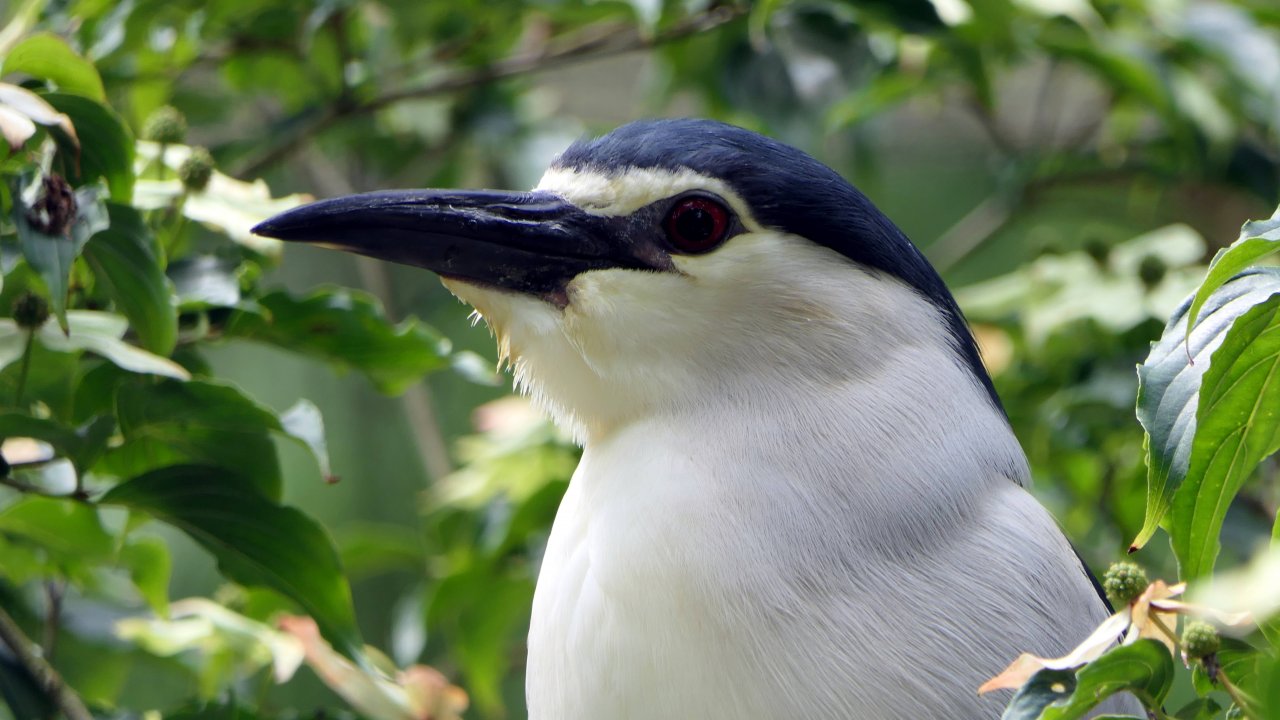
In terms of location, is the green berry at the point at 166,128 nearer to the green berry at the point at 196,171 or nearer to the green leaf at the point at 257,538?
the green berry at the point at 196,171

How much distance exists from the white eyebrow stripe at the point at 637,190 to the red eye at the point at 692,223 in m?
0.01

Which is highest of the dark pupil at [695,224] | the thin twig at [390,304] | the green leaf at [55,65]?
the green leaf at [55,65]

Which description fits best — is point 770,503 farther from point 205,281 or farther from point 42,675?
point 42,675

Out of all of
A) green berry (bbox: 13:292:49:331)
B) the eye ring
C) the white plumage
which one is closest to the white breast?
the white plumage

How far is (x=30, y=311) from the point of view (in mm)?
1197

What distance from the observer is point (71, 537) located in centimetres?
142

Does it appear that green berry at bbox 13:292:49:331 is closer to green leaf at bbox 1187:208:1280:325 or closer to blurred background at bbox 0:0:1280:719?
blurred background at bbox 0:0:1280:719

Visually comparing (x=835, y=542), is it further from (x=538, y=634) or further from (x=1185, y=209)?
(x=1185, y=209)

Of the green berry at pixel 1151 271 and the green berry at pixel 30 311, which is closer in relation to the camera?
the green berry at pixel 30 311

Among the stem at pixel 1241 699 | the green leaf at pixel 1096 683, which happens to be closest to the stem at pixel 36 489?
the green leaf at pixel 1096 683

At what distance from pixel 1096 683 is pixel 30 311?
2.99 feet

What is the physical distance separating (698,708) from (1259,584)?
0.55 m

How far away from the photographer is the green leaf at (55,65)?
4.16 ft

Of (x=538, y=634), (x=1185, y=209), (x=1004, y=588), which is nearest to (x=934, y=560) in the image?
(x=1004, y=588)
